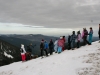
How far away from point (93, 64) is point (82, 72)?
207 cm

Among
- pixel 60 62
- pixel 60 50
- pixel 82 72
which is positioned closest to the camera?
pixel 82 72

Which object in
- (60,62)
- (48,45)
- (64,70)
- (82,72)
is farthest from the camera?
(48,45)

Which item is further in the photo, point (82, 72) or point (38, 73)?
point (38, 73)

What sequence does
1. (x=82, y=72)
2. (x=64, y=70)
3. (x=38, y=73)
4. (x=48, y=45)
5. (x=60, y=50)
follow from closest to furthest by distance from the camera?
1. (x=82, y=72)
2. (x=64, y=70)
3. (x=38, y=73)
4. (x=60, y=50)
5. (x=48, y=45)

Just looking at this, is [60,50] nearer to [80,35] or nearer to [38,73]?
[80,35]

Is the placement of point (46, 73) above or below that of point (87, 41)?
below

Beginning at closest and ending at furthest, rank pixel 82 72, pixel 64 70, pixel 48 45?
pixel 82 72
pixel 64 70
pixel 48 45

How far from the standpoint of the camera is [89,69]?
1647 centimetres

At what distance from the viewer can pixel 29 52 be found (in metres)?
31.7

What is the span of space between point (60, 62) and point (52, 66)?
1308 millimetres

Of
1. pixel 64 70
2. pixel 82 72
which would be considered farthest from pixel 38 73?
pixel 82 72

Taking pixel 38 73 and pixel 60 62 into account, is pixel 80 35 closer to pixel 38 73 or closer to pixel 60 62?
pixel 60 62

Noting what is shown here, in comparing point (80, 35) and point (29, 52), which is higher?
point (80, 35)

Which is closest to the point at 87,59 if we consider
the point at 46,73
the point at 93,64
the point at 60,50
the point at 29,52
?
the point at 93,64
